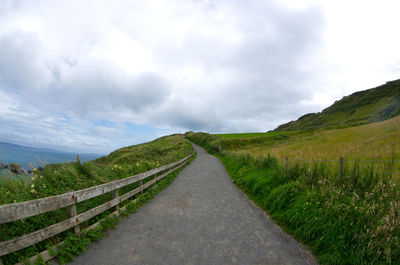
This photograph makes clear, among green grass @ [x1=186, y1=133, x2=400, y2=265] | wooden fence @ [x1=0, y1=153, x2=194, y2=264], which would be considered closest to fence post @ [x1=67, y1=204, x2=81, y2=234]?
wooden fence @ [x1=0, y1=153, x2=194, y2=264]

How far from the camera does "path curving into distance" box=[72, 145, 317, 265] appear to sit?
3.56 meters

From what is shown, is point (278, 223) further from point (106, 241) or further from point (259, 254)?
point (106, 241)

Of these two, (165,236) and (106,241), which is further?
(165,236)

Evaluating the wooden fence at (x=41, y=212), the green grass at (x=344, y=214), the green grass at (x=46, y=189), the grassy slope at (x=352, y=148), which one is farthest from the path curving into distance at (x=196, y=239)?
the grassy slope at (x=352, y=148)

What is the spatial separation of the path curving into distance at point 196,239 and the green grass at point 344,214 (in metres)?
0.42

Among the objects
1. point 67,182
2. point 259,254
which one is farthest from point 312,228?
point 67,182

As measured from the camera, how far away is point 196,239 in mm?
4297

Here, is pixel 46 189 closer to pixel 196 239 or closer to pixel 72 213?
pixel 72 213

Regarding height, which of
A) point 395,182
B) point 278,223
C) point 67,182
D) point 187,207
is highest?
point 67,182

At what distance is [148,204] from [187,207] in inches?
56.8

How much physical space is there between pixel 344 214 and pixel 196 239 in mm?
3291

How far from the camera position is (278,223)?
5.44m

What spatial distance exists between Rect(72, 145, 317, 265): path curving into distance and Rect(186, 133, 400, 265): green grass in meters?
0.42

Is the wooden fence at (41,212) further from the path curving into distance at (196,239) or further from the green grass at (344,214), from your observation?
the green grass at (344,214)
